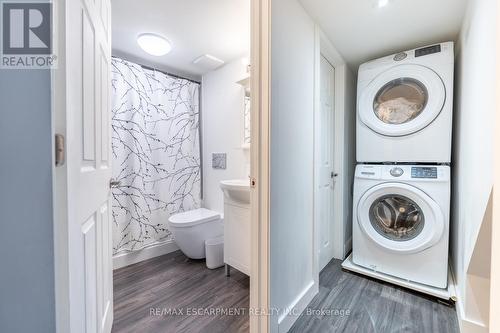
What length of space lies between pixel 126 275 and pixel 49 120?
1893 mm

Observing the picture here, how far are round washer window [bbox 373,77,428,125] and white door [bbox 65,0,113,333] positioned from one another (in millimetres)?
1978

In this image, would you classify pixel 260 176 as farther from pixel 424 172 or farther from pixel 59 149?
pixel 424 172

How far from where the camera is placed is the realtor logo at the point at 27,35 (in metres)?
0.45

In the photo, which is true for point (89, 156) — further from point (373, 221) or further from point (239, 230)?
point (373, 221)

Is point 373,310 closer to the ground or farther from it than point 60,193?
closer to the ground

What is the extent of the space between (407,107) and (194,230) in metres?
2.12

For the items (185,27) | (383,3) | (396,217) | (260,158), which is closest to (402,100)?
(383,3)

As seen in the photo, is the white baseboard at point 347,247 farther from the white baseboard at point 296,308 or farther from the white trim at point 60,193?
the white trim at point 60,193

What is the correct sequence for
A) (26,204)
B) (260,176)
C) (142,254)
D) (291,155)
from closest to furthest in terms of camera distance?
(26,204), (260,176), (291,155), (142,254)

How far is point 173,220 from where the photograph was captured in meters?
2.04

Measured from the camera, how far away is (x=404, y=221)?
1735 mm

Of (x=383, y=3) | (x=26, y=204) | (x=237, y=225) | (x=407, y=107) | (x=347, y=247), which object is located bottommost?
(x=347, y=247)

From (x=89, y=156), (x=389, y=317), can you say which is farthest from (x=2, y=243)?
(x=389, y=317)

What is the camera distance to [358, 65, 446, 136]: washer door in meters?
1.58
